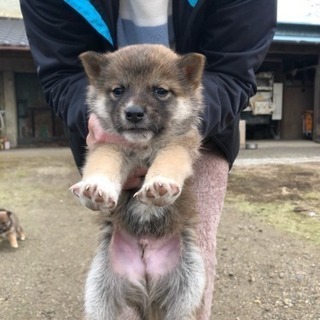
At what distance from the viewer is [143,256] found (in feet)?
7.22

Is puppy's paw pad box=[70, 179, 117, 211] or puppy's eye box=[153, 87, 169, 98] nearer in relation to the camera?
puppy's paw pad box=[70, 179, 117, 211]

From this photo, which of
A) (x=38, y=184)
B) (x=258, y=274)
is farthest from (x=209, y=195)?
(x=38, y=184)

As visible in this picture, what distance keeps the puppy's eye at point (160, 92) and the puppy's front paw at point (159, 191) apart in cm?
48

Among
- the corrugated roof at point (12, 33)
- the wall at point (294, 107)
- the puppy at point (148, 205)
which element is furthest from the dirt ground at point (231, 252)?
the wall at point (294, 107)

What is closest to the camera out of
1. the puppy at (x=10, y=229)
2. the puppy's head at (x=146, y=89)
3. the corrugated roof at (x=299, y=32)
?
the puppy's head at (x=146, y=89)

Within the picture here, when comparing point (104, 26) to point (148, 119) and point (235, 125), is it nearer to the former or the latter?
point (148, 119)

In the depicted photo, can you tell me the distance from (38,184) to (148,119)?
21.0 ft

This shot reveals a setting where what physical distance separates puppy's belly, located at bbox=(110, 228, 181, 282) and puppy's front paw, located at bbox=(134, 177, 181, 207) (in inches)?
17.5

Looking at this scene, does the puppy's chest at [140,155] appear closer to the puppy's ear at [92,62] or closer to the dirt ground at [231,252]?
the puppy's ear at [92,62]

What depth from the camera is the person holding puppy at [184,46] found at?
7.14ft

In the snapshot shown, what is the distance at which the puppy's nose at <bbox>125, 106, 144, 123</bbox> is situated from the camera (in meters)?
1.99

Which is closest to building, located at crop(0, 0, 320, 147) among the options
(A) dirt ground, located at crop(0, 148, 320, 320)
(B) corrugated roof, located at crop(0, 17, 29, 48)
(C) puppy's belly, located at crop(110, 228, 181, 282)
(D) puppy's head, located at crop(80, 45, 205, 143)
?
(B) corrugated roof, located at crop(0, 17, 29, 48)

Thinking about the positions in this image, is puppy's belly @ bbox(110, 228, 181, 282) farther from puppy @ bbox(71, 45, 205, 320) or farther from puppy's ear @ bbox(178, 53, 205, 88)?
puppy's ear @ bbox(178, 53, 205, 88)

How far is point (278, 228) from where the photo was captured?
5.56m
